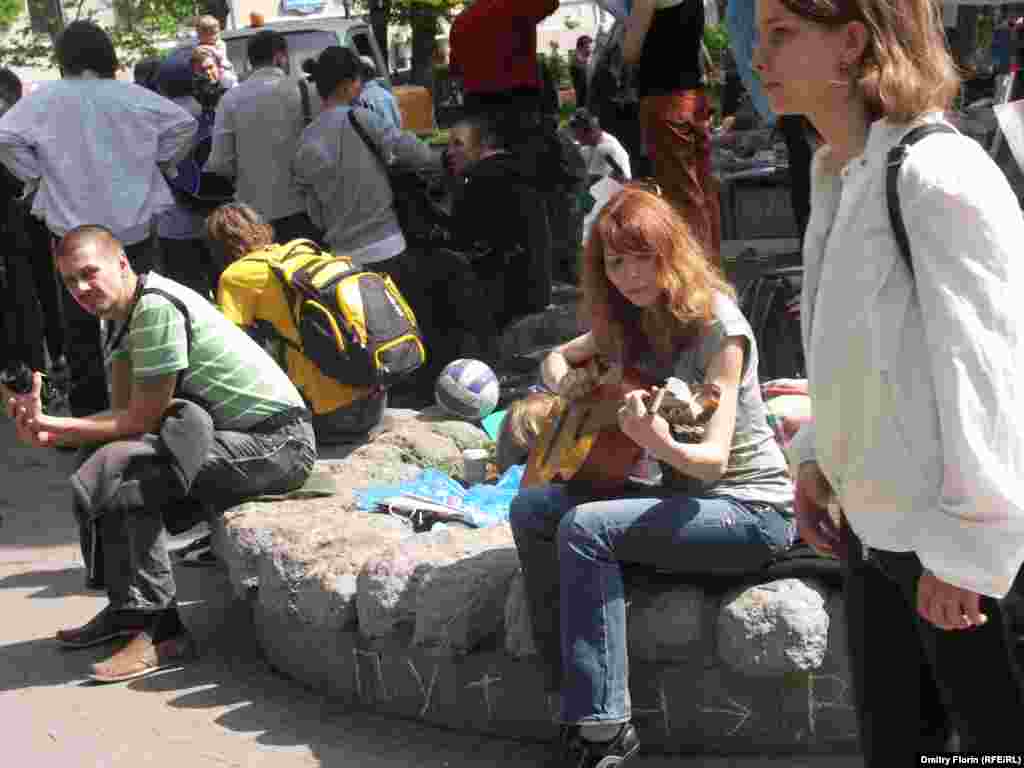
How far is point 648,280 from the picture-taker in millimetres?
3787

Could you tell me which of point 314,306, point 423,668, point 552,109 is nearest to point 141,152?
point 314,306

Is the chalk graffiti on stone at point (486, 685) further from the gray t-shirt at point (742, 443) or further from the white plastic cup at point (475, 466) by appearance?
the white plastic cup at point (475, 466)

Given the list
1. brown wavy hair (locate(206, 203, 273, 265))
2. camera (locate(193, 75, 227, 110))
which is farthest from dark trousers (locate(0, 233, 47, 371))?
brown wavy hair (locate(206, 203, 273, 265))

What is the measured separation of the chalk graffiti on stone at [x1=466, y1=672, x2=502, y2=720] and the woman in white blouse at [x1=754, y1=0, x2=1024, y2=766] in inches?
65.7

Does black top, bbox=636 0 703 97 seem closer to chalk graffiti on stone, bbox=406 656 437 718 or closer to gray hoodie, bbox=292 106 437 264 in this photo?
gray hoodie, bbox=292 106 437 264

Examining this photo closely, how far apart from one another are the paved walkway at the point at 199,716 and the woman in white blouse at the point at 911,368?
1.54 metres

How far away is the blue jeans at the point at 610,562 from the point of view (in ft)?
11.7

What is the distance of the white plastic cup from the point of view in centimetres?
571

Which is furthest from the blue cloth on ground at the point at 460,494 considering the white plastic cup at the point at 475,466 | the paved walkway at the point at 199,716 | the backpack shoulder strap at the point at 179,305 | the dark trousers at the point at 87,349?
the dark trousers at the point at 87,349

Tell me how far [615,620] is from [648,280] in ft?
2.62

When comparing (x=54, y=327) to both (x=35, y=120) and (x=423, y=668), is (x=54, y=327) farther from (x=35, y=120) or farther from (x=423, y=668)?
(x=423, y=668)

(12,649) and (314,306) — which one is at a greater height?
(314,306)

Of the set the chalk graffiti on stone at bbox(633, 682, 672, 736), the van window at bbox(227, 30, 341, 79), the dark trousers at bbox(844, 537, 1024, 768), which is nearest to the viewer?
the dark trousers at bbox(844, 537, 1024, 768)

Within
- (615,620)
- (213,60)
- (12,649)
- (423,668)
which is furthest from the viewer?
(213,60)
